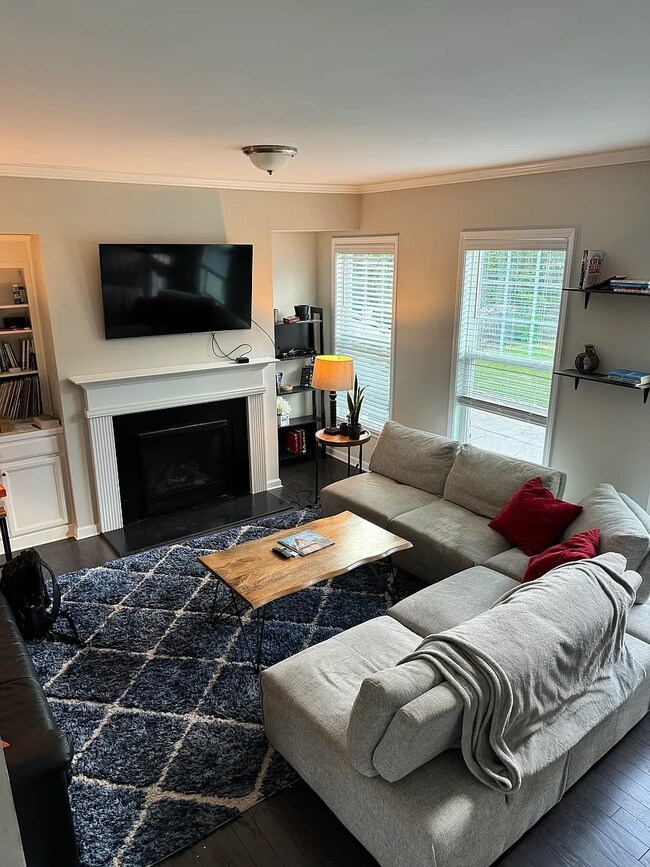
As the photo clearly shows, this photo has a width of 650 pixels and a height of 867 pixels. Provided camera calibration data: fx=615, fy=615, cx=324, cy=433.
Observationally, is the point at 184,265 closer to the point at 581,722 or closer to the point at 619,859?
the point at 581,722

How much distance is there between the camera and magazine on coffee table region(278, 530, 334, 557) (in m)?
3.62

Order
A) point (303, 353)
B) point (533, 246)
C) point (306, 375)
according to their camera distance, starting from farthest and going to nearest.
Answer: point (306, 375)
point (303, 353)
point (533, 246)

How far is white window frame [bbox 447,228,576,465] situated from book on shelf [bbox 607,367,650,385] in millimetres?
498

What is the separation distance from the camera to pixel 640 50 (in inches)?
67.7

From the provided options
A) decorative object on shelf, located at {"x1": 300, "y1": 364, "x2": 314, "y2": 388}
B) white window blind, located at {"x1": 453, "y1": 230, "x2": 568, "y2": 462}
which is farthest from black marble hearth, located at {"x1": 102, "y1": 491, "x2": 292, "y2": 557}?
white window blind, located at {"x1": 453, "y1": 230, "x2": 568, "y2": 462}

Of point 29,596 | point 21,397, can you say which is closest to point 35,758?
point 29,596

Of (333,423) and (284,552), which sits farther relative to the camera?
(333,423)

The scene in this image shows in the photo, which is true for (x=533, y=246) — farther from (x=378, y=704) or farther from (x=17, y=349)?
(x=17, y=349)

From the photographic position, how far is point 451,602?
10.4ft

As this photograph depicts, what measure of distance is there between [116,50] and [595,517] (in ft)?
9.97

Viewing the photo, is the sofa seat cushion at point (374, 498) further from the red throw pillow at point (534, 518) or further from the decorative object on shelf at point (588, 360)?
the decorative object on shelf at point (588, 360)

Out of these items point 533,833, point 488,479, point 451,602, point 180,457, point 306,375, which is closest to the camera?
point 533,833

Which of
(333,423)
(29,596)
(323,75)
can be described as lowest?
(29,596)

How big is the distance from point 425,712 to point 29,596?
98.2 inches
